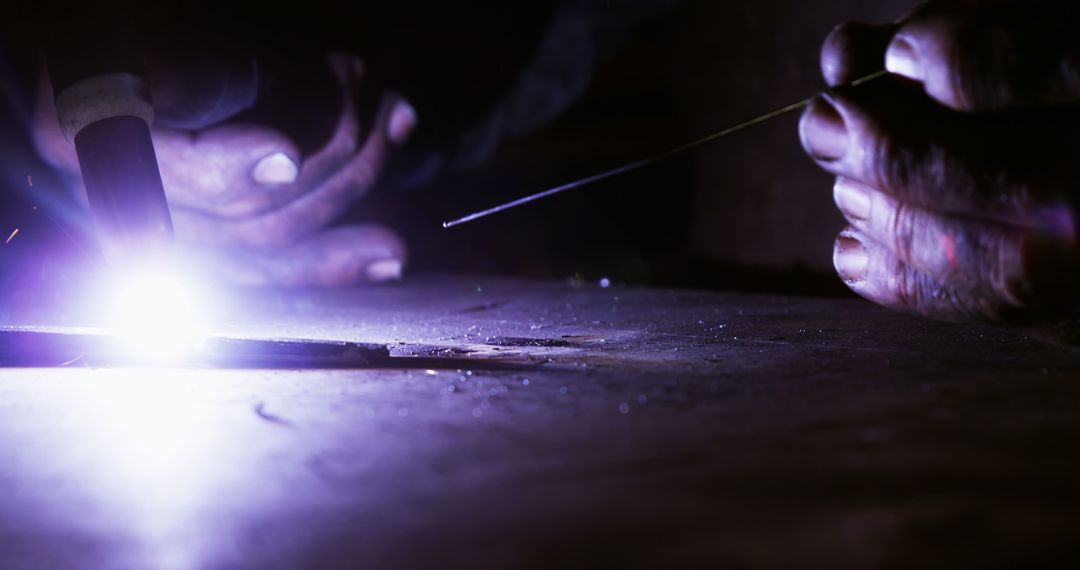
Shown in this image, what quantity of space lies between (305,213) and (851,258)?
1871 millimetres

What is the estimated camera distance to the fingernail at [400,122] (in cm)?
291

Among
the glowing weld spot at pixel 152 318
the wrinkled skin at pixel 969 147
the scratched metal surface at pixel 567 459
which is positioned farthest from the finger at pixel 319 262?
the wrinkled skin at pixel 969 147

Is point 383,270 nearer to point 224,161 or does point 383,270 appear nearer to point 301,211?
point 301,211

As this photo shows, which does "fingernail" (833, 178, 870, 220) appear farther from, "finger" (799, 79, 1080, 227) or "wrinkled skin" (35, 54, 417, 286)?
"wrinkled skin" (35, 54, 417, 286)

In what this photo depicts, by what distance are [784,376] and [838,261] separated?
1.58 feet

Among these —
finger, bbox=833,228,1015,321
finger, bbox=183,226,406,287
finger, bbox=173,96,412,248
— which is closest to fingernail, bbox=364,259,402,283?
finger, bbox=183,226,406,287

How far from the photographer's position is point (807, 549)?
1.79 feet

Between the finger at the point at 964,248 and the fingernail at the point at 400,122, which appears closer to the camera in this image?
the finger at the point at 964,248

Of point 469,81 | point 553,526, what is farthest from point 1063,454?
point 469,81

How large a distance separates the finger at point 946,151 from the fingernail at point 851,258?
19 centimetres

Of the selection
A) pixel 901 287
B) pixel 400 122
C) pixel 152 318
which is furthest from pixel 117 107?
pixel 901 287

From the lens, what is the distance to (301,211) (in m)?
2.83

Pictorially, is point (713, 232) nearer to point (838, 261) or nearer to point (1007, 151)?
point (838, 261)

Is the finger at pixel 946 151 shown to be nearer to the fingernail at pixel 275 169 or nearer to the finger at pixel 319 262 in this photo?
the fingernail at pixel 275 169
